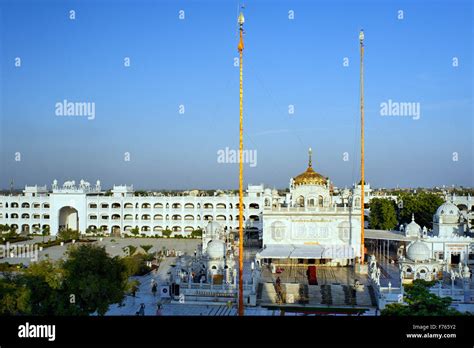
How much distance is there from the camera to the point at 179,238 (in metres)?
44.3

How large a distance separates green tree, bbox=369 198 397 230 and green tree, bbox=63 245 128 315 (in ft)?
A: 85.7

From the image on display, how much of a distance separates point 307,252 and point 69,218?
30.8m

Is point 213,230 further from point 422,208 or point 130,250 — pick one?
point 422,208

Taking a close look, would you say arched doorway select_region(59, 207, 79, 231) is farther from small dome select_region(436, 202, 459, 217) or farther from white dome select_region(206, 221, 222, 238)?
small dome select_region(436, 202, 459, 217)

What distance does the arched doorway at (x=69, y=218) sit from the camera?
47406mm

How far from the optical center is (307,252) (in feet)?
84.0

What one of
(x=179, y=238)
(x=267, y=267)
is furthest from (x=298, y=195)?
(x=179, y=238)

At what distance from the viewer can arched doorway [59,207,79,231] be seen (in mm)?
47406

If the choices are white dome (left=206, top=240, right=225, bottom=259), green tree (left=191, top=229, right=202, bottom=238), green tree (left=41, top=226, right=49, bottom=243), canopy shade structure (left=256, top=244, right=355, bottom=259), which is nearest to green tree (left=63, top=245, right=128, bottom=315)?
white dome (left=206, top=240, right=225, bottom=259)

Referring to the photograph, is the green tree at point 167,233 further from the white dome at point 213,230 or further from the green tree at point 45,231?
the white dome at point 213,230

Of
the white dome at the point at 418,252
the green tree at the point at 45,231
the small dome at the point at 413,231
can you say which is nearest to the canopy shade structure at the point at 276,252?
the white dome at the point at 418,252

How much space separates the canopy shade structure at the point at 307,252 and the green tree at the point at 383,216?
408 inches

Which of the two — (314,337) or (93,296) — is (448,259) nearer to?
(93,296)

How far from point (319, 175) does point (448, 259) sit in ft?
29.3
